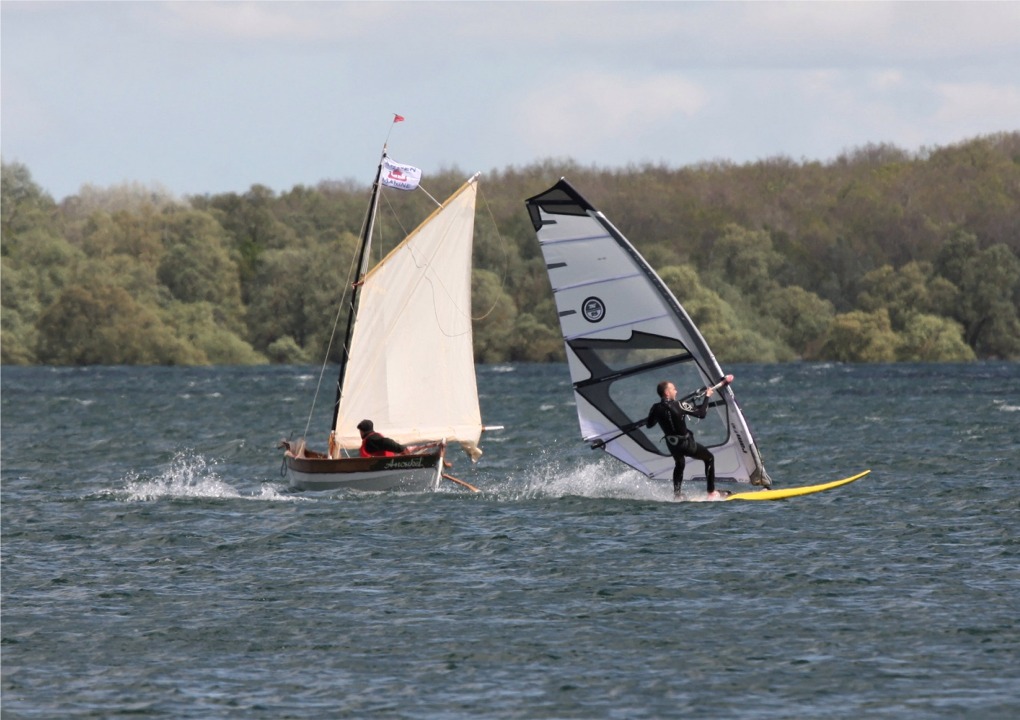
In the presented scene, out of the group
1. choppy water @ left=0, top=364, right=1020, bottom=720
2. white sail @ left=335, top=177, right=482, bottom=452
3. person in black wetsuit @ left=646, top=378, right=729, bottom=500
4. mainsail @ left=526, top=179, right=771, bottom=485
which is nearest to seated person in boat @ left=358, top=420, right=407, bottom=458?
choppy water @ left=0, top=364, right=1020, bottom=720

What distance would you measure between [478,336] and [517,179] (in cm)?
3868

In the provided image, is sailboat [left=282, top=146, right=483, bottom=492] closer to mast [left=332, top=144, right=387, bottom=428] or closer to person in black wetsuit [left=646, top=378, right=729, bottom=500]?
mast [left=332, top=144, right=387, bottom=428]

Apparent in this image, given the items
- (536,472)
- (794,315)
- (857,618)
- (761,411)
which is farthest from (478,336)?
(857,618)

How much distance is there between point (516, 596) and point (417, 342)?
37.2ft

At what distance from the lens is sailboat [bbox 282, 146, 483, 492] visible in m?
30.4

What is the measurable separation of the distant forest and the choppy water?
86.0 meters

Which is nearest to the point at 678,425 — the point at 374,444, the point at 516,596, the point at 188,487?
the point at 374,444

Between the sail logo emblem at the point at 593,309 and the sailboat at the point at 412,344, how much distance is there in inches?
171

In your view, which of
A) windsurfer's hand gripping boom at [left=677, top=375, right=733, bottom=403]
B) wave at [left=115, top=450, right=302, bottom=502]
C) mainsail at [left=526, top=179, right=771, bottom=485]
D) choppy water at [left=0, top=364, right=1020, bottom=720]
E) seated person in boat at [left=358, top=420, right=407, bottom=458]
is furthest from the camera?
wave at [left=115, top=450, right=302, bottom=502]

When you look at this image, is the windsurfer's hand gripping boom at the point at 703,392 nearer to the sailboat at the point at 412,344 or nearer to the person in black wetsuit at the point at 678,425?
the person in black wetsuit at the point at 678,425

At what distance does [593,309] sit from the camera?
26797 mm

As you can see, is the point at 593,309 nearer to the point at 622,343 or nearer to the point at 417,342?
the point at 622,343

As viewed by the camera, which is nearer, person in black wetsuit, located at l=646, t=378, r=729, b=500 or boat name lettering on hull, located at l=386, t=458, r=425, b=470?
person in black wetsuit, located at l=646, t=378, r=729, b=500

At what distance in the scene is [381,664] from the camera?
16688 millimetres
